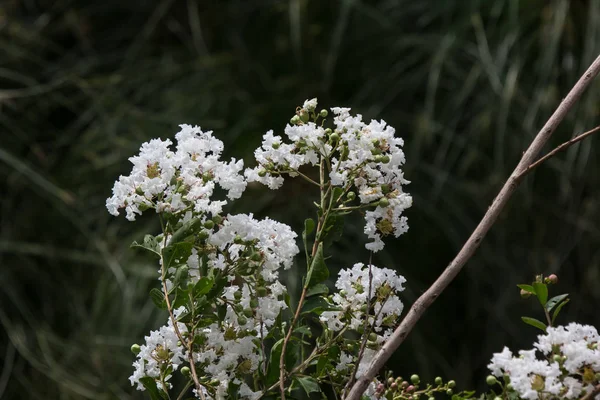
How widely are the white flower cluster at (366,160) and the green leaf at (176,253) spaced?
0.06 m

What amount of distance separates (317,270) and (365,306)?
0.03 m

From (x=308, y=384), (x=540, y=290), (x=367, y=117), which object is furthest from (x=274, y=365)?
(x=367, y=117)

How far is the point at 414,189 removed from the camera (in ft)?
5.22

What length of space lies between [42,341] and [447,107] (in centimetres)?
84

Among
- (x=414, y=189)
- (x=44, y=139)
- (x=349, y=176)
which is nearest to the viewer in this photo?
(x=349, y=176)

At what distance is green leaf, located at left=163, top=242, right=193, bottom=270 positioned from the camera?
16.2 inches

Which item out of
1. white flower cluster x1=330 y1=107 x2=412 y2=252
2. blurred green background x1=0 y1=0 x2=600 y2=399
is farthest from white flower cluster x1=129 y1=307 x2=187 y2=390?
blurred green background x1=0 y1=0 x2=600 y2=399

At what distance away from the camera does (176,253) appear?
0.42m

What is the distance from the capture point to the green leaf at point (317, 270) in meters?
0.43

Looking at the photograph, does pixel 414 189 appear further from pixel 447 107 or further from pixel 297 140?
pixel 297 140

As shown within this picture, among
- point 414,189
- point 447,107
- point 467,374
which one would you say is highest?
point 447,107

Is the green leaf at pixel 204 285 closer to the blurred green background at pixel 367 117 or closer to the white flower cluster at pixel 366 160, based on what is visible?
the white flower cluster at pixel 366 160

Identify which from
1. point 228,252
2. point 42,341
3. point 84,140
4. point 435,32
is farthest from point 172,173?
point 435,32

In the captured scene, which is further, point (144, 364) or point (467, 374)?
point (467, 374)
